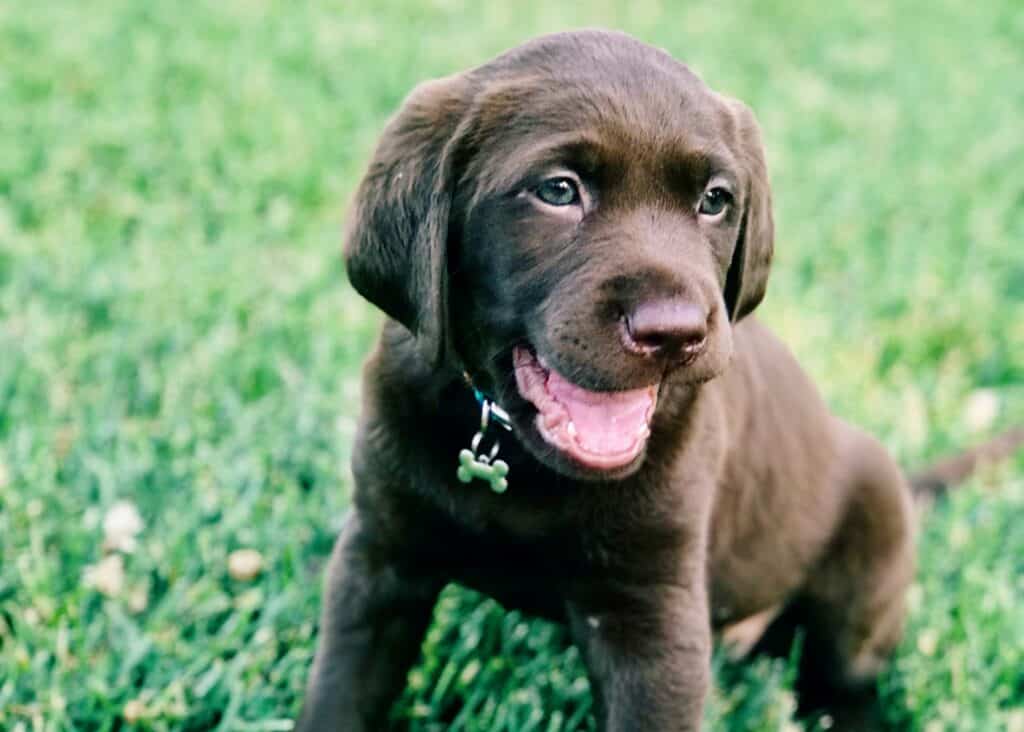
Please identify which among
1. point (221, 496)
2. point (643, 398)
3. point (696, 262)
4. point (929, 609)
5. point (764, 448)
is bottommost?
point (929, 609)

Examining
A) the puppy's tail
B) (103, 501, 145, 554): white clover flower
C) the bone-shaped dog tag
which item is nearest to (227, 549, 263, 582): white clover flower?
(103, 501, 145, 554): white clover flower

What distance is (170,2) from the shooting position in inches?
288

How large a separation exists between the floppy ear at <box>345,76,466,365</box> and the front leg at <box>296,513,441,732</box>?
0.57 metres

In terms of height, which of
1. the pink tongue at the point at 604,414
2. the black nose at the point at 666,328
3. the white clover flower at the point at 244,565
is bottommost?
the white clover flower at the point at 244,565

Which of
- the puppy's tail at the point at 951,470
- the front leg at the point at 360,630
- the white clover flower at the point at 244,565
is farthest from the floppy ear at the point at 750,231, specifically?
the puppy's tail at the point at 951,470

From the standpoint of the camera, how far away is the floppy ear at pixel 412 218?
2289 mm

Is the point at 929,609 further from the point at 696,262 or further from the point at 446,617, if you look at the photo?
the point at 696,262

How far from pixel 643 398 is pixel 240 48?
199 inches

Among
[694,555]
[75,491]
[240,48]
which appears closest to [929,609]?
[694,555]

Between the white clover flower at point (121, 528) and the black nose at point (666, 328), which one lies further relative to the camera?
the white clover flower at point (121, 528)

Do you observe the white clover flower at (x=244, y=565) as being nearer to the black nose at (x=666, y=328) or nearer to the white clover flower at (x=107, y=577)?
the white clover flower at (x=107, y=577)

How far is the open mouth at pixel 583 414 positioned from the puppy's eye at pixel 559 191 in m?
0.27

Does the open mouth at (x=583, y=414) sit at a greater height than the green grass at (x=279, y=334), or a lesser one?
greater

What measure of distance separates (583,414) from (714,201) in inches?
17.8
